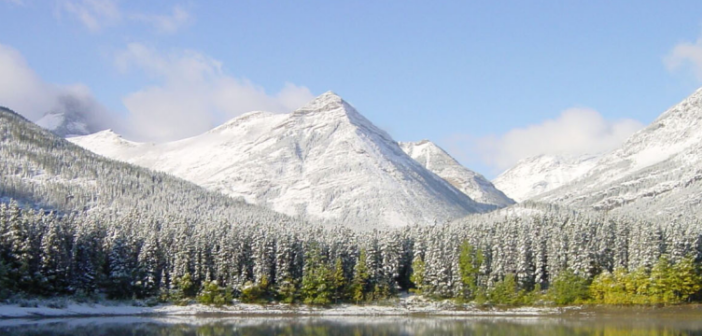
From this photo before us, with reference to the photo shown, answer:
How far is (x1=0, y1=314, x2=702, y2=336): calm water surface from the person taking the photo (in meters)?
108

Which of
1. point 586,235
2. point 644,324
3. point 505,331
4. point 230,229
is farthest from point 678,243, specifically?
point 230,229

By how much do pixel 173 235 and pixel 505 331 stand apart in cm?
8745

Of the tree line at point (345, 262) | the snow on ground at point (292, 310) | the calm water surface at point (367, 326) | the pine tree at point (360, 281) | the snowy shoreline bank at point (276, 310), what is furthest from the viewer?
the pine tree at point (360, 281)

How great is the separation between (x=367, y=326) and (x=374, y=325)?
121 inches

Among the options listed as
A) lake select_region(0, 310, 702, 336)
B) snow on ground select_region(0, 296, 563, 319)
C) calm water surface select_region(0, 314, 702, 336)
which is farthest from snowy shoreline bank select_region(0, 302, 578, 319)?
calm water surface select_region(0, 314, 702, 336)

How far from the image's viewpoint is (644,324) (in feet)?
398

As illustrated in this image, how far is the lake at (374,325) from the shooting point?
4254 inches

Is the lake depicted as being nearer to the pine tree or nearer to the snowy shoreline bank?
the snowy shoreline bank

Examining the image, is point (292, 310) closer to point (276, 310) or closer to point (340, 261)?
point (276, 310)

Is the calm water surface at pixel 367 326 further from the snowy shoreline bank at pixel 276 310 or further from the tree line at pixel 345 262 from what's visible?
the tree line at pixel 345 262

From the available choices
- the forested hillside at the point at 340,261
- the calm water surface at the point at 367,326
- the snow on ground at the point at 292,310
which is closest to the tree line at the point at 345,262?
the forested hillside at the point at 340,261

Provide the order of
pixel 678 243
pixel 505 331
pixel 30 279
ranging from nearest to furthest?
1. pixel 505 331
2. pixel 30 279
3. pixel 678 243

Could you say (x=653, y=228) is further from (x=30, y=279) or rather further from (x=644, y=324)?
(x=30, y=279)

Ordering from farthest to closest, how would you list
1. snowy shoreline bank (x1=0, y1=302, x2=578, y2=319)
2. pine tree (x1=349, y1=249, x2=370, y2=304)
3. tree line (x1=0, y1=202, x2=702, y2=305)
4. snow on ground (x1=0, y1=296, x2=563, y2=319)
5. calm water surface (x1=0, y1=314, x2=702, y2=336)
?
1. pine tree (x1=349, y1=249, x2=370, y2=304)
2. tree line (x1=0, y1=202, x2=702, y2=305)
3. snow on ground (x1=0, y1=296, x2=563, y2=319)
4. snowy shoreline bank (x1=0, y1=302, x2=578, y2=319)
5. calm water surface (x1=0, y1=314, x2=702, y2=336)
